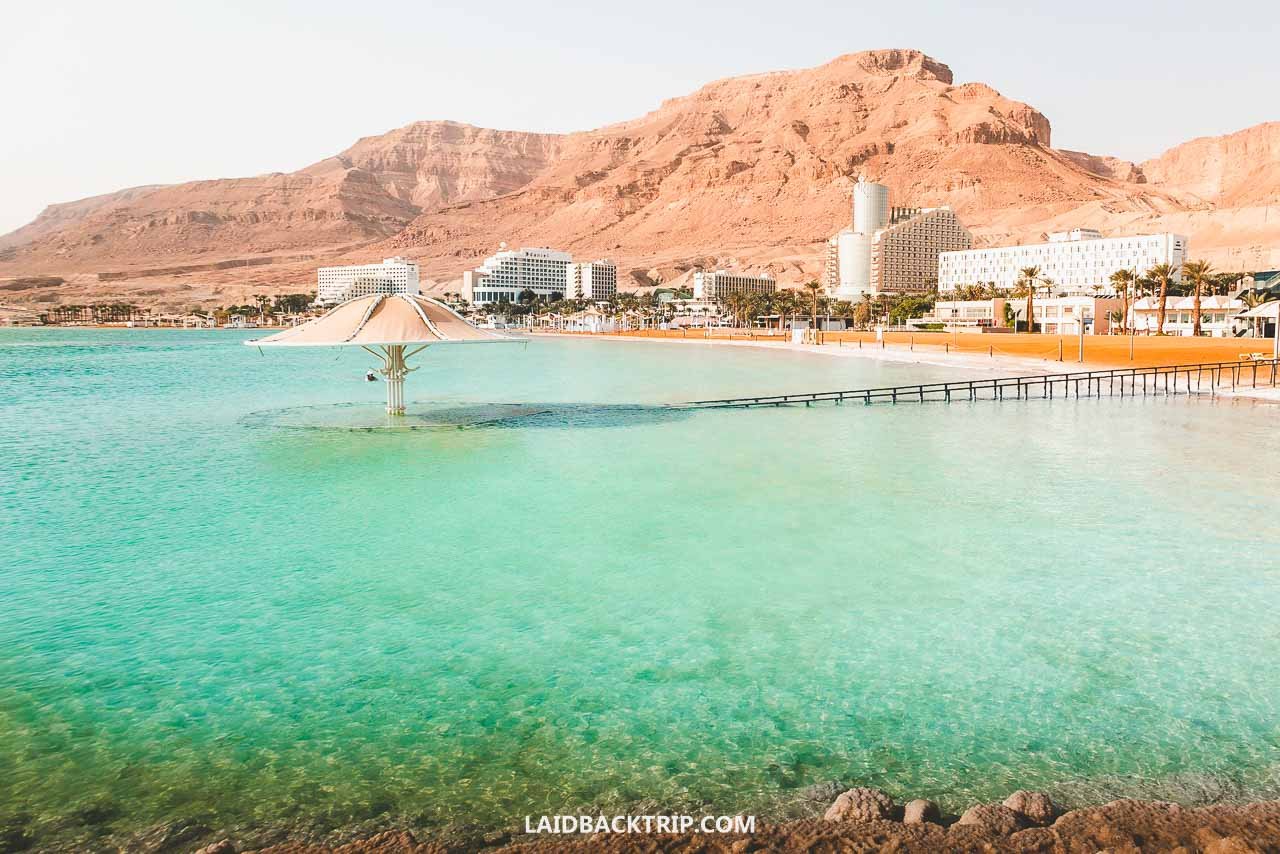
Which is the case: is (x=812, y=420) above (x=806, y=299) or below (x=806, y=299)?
below

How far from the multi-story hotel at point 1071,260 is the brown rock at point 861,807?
400ft

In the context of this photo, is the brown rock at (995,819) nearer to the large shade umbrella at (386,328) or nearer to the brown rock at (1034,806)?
the brown rock at (1034,806)

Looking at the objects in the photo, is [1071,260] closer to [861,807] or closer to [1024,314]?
[1024,314]

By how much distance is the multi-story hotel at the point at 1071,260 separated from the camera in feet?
421

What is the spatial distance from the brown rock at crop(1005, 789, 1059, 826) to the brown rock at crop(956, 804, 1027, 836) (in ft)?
0.19

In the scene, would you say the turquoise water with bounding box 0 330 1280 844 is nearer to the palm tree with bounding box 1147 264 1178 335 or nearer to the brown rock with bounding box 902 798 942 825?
the brown rock with bounding box 902 798 942 825

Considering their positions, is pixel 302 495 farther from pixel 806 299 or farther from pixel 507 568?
pixel 806 299

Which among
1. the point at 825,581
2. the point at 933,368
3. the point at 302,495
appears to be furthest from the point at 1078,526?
the point at 933,368

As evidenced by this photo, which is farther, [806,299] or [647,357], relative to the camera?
[806,299]

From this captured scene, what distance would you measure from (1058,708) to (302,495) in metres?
13.5

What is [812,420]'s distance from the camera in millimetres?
28078

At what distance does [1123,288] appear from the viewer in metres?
101

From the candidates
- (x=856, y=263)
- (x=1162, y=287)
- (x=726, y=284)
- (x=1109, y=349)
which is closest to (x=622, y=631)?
(x=1109, y=349)

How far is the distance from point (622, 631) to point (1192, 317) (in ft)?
281
